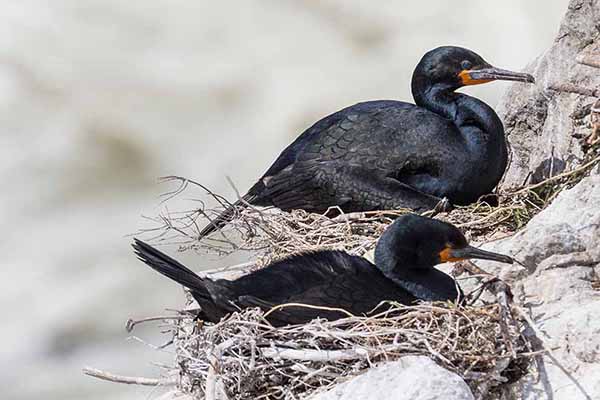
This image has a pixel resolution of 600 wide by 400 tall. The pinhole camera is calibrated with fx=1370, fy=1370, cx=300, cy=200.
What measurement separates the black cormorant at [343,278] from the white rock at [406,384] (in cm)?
53

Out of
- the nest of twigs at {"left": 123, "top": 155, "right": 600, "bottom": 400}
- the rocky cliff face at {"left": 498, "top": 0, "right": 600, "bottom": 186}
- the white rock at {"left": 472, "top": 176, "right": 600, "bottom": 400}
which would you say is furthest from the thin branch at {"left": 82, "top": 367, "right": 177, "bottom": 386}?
the rocky cliff face at {"left": 498, "top": 0, "right": 600, "bottom": 186}

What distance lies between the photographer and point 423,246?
5.20 meters

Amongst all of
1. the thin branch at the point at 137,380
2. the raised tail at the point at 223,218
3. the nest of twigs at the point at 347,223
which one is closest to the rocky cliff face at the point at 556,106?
the nest of twigs at the point at 347,223

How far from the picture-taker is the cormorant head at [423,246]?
204 inches

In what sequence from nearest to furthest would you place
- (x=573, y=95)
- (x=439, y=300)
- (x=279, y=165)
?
(x=439, y=300)
(x=573, y=95)
(x=279, y=165)

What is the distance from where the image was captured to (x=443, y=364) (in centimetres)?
447

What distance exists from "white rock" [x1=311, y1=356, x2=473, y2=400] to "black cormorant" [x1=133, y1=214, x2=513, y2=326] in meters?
0.53

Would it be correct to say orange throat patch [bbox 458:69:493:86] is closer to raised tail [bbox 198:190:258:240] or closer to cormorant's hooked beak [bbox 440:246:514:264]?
raised tail [bbox 198:190:258:240]

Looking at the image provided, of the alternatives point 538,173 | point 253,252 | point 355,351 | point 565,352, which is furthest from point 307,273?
point 538,173

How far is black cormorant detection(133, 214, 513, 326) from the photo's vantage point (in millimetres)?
4965

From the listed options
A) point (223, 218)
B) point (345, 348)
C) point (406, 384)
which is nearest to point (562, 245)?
point (345, 348)

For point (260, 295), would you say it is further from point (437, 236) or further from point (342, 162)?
point (342, 162)

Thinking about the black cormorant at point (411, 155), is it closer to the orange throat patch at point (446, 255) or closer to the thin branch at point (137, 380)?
the orange throat patch at point (446, 255)

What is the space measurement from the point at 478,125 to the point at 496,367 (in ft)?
8.00
